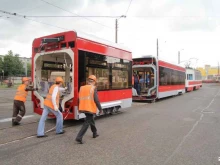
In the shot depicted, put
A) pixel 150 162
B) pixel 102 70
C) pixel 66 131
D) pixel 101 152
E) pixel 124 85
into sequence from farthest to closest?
pixel 124 85
pixel 102 70
pixel 66 131
pixel 101 152
pixel 150 162

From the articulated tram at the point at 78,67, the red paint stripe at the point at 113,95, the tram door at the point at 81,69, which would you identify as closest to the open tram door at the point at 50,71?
the articulated tram at the point at 78,67

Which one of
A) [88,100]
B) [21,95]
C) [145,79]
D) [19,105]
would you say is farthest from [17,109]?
[145,79]

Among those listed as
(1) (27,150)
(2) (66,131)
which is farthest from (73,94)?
(1) (27,150)

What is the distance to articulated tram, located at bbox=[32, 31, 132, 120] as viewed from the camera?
7754mm

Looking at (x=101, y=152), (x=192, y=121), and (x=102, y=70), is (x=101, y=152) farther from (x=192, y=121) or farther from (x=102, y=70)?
(x=192, y=121)

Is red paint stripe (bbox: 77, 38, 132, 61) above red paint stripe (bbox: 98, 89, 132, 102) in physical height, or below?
above

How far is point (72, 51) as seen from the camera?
25.4ft

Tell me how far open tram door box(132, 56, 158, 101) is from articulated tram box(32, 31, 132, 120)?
17.7ft

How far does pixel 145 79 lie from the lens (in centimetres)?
1741

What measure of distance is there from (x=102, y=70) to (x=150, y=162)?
16.4ft

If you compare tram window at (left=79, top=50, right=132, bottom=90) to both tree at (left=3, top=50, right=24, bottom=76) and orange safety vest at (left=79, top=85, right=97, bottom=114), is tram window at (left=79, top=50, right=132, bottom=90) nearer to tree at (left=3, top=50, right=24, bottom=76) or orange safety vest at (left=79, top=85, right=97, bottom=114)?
orange safety vest at (left=79, top=85, right=97, bottom=114)

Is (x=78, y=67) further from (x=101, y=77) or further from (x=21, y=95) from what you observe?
(x=21, y=95)

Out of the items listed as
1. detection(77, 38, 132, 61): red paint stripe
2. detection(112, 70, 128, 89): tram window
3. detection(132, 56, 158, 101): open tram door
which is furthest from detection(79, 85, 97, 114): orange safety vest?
detection(132, 56, 158, 101): open tram door

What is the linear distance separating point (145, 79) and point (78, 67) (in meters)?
10.4
